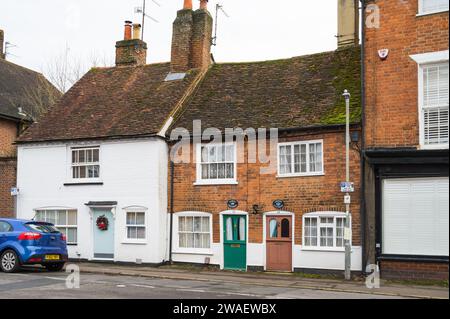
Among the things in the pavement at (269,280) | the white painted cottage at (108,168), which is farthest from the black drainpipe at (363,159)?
the white painted cottage at (108,168)

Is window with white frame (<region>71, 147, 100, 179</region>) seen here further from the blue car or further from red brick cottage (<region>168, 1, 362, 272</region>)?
the blue car

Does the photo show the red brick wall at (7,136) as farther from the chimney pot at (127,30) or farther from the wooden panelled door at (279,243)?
the wooden panelled door at (279,243)

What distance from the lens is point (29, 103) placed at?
1241 inches

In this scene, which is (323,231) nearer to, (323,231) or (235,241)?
(323,231)

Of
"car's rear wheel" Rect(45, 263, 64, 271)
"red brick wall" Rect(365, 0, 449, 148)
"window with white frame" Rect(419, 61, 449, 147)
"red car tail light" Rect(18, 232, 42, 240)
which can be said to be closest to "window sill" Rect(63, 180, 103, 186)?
"car's rear wheel" Rect(45, 263, 64, 271)

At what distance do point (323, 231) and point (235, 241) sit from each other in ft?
10.4

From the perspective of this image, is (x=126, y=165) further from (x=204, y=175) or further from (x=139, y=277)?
(x=139, y=277)

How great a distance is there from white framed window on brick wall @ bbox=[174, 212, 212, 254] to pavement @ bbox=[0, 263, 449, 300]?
1.48m

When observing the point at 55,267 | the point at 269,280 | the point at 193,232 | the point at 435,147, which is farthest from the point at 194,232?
the point at 435,147

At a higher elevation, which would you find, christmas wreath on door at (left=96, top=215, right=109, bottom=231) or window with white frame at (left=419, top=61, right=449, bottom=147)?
window with white frame at (left=419, top=61, right=449, bottom=147)

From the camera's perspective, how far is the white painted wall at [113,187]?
68.7 feet

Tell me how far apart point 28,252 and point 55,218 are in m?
6.07

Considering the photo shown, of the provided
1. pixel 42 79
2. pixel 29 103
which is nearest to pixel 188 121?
pixel 29 103

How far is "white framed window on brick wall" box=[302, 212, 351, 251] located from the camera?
18.1m
